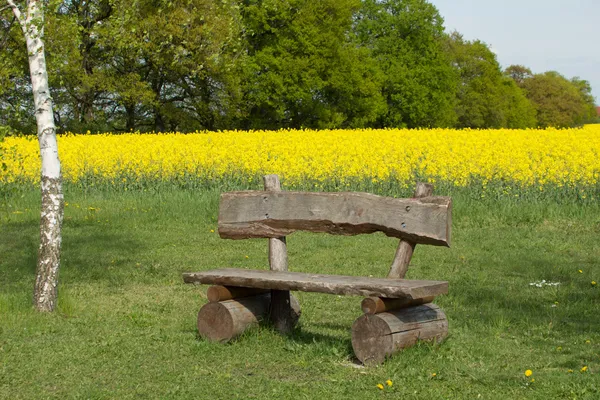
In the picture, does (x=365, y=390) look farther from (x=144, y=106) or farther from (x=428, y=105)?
(x=428, y=105)

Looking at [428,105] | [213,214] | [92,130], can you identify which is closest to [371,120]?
[428,105]

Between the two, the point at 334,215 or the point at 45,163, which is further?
the point at 45,163

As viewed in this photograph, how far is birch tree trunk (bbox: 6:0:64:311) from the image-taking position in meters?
7.44

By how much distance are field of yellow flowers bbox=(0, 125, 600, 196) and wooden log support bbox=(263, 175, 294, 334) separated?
9730 mm

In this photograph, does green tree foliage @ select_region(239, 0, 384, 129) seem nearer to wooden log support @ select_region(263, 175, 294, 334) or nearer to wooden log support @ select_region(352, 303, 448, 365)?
wooden log support @ select_region(263, 175, 294, 334)

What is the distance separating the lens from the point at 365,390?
5.36 m

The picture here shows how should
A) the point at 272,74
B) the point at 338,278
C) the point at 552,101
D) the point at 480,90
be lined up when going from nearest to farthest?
the point at 338,278
the point at 272,74
the point at 480,90
the point at 552,101

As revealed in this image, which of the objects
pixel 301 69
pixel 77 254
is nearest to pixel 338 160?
pixel 77 254

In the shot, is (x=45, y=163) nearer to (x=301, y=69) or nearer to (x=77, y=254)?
(x=77, y=254)

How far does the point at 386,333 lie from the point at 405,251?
78cm

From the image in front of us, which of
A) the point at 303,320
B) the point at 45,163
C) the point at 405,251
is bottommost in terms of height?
the point at 303,320

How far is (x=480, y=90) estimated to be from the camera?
8469 cm

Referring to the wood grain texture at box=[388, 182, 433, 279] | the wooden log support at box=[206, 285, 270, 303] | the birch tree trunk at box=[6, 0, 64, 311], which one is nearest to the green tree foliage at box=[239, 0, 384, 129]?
the birch tree trunk at box=[6, 0, 64, 311]

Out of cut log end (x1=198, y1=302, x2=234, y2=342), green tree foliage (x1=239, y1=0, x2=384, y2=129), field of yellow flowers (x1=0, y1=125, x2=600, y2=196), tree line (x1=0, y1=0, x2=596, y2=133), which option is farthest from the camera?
green tree foliage (x1=239, y1=0, x2=384, y2=129)
